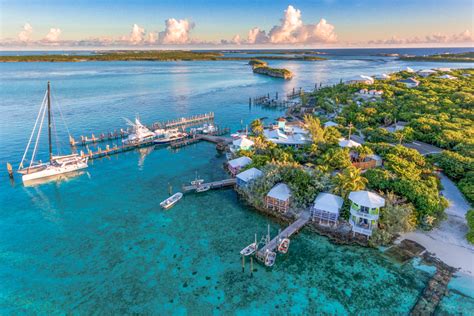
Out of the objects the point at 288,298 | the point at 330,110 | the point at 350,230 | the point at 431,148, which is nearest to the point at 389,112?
the point at 330,110

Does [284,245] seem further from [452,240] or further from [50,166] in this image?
[50,166]

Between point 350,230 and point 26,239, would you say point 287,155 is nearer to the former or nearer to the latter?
point 350,230

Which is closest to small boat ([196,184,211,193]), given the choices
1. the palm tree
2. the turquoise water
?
the turquoise water

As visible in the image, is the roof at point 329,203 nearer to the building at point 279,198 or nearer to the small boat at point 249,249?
the building at point 279,198

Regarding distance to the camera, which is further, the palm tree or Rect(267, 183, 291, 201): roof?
Rect(267, 183, 291, 201): roof

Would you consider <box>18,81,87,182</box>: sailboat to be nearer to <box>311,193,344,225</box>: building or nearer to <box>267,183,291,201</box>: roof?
<box>267,183,291,201</box>: roof

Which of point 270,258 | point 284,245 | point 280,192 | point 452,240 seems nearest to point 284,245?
point 284,245
